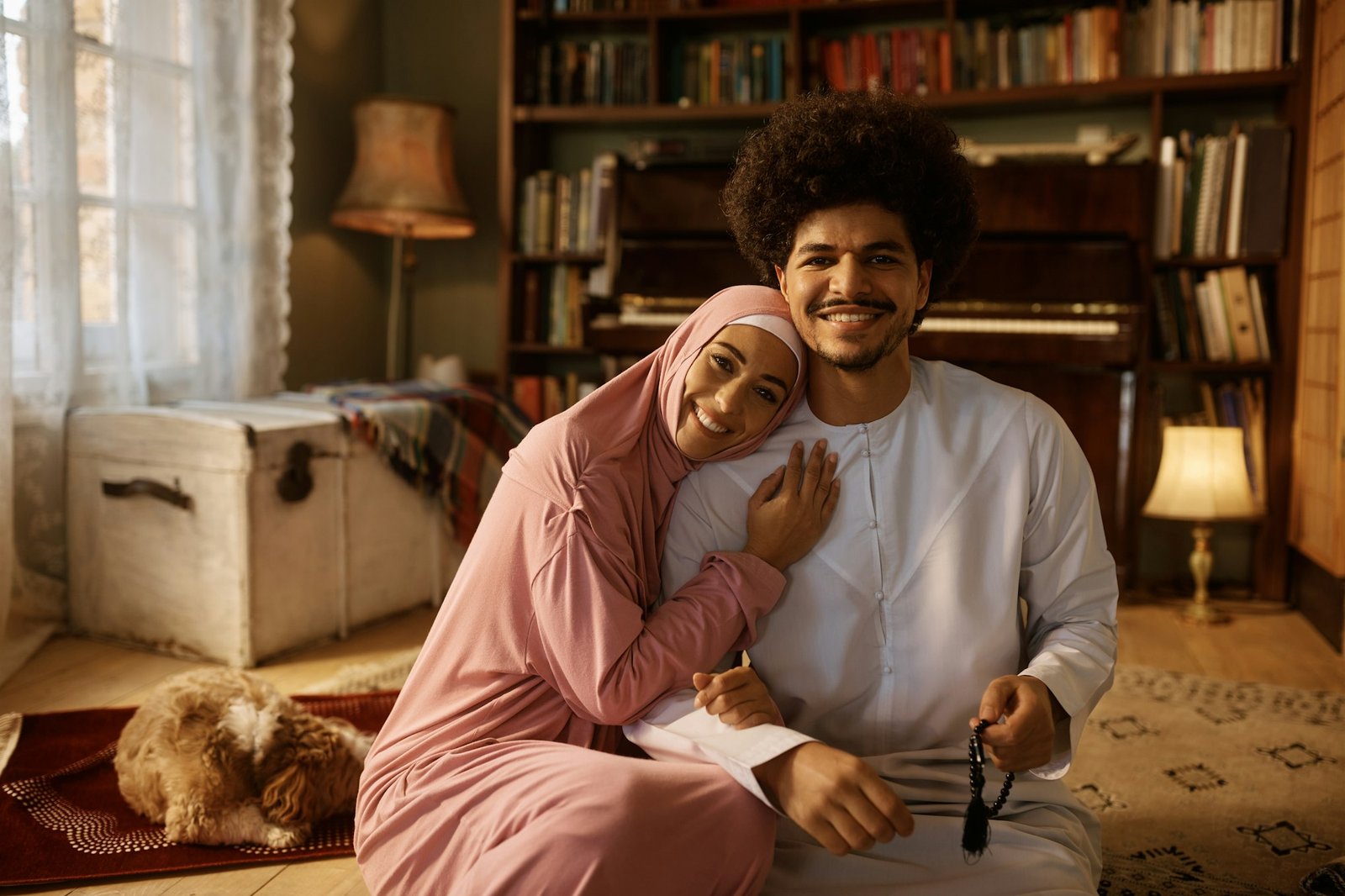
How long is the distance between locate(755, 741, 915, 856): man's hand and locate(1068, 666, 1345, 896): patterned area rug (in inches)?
31.4

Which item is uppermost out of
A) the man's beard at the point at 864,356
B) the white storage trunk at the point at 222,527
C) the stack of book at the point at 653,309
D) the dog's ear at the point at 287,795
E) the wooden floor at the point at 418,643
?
the stack of book at the point at 653,309

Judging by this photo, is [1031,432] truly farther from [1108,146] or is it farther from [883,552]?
[1108,146]

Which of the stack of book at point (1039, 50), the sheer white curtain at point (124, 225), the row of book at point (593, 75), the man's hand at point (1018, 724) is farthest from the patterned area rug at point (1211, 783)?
the row of book at point (593, 75)

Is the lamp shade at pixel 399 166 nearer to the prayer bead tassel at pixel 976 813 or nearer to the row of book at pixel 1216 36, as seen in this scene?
the row of book at pixel 1216 36

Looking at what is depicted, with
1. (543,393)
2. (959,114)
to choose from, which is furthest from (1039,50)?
(543,393)

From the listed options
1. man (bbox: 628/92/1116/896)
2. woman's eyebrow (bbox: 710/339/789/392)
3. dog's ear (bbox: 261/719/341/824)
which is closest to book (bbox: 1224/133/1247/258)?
man (bbox: 628/92/1116/896)

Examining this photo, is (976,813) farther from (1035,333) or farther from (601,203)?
(601,203)

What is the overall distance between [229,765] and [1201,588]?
2.89 metres

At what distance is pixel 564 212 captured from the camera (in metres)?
4.17

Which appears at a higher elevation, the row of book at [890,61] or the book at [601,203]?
the row of book at [890,61]

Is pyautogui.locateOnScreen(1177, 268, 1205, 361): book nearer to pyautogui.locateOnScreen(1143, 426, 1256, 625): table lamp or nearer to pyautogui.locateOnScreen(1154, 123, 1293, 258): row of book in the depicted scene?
pyautogui.locateOnScreen(1154, 123, 1293, 258): row of book

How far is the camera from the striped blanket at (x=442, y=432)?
309cm

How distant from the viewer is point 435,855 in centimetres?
120

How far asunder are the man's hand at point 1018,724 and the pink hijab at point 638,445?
420 mm
